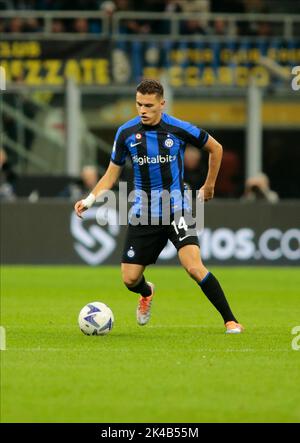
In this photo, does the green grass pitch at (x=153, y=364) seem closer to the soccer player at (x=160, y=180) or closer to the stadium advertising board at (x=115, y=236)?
the soccer player at (x=160, y=180)

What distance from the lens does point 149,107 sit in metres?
10.6

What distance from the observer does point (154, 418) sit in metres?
6.99

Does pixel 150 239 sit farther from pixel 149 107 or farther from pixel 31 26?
pixel 31 26

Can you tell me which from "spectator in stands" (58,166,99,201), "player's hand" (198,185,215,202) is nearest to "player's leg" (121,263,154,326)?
"player's hand" (198,185,215,202)

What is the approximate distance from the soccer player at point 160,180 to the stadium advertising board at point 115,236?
9653 mm

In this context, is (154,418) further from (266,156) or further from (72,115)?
(266,156)

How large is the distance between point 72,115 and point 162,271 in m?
5.63

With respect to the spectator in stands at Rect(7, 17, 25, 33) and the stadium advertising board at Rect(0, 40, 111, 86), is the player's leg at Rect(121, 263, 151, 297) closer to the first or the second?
the stadium advertising board at Rect(0, 40, 111, 86)

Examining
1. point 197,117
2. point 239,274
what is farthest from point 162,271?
point 197,117

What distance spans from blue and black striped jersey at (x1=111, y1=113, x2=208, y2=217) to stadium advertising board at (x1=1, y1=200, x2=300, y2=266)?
9716 mm

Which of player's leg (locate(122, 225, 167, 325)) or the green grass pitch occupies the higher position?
player's leg (locate(122, 225, 167, 325))

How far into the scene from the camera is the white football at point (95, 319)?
10761 millimetres

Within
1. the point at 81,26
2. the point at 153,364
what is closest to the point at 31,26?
the point at 81,26

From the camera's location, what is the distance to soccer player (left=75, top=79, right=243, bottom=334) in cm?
1069
